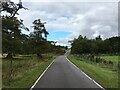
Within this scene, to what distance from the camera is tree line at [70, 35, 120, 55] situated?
5068 inches

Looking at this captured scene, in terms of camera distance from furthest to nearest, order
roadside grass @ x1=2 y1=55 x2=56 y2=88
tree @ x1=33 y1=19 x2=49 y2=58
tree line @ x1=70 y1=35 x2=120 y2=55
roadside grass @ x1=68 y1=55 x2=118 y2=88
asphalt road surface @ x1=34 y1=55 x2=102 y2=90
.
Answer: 1. tree line @ x1=70 y1=35 x2=120 y2=55
2. tree @ x1=33 y1=19 x2=49 y2=58
3. roadside grass @ x1=68 y1=55 x2=118 y2=88
4. roadside grass @ x1=2 y1=55 x2=56 y2=88
5. asphalt road surface @ x1=34 y1=55 x2=102 y2=90

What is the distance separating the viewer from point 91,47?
13088 centimetres

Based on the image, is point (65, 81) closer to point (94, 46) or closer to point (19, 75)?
point (19, 75)

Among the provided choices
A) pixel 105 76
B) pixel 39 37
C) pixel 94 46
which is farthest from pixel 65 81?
pixel 94 46

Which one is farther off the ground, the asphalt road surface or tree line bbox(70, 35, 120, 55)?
tree line bbox(70, 35, 120, 55)

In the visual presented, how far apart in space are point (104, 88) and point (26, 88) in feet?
13.1

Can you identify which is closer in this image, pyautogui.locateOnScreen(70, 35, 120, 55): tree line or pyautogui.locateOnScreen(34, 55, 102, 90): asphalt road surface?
pyautogui.locateOnScreen(34, 55, 102, 90): asphalt road surface

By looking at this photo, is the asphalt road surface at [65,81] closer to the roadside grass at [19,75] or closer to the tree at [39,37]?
the roadside grass at [19,75]

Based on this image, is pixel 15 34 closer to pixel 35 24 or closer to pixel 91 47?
pixel 35 24

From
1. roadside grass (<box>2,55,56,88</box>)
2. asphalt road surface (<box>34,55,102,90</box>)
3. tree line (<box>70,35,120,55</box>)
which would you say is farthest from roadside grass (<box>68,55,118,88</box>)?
tree line (<box>70,35,120,55</box>)


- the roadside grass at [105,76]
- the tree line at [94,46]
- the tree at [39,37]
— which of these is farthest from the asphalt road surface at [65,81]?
the tree line at [94,46]

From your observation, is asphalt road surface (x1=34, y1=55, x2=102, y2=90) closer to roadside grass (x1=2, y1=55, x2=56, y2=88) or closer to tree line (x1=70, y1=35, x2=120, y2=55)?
roadside grass (x1=2, y1=55, x2=56, y2=88)

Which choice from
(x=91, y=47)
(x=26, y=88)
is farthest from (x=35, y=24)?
(x=26, y=88)

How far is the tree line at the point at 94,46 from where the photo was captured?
5068 inches
